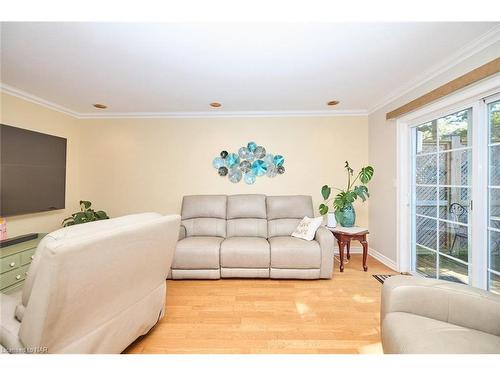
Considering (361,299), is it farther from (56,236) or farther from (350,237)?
(56,236)

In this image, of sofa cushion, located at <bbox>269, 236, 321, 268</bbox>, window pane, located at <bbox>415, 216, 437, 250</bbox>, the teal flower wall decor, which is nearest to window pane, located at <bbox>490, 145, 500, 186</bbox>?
window pane, located at <bbox>415, 216, 437, 250</bbox>

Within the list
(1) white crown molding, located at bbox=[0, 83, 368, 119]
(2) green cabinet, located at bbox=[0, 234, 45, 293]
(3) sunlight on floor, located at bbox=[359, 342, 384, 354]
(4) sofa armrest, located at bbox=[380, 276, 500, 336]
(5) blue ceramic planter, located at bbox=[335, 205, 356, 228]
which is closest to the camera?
(4) sofa armrest, located at bbox=[380, 276, 500, 336]

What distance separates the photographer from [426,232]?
2.52 metres

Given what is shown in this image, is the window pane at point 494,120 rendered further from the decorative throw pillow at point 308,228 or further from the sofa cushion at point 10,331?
the sofa cushion at point 10,331

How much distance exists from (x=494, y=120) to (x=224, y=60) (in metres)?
2.37

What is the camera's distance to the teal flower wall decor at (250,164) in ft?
11.6

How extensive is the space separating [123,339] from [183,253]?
1286 millimetres

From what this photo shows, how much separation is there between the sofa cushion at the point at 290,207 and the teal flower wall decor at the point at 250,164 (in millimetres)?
497

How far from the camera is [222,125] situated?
11.8 ft

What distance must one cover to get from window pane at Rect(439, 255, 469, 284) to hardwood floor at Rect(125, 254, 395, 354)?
2.15 ft

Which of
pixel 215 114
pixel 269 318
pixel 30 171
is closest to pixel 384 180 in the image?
pixel 269 318

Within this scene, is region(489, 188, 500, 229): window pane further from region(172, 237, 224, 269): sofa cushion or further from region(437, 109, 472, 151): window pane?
region(172, 237, 224, 269): sofa cushion

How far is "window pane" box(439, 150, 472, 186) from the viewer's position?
1988mm
